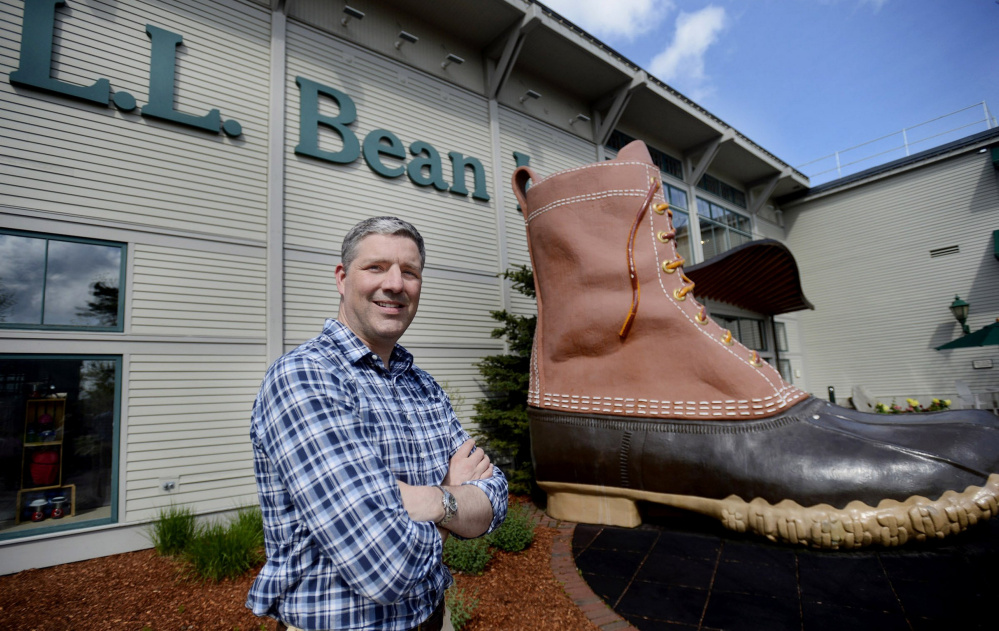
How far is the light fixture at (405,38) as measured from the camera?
6227mm

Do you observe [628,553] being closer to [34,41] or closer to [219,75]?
[219,75]

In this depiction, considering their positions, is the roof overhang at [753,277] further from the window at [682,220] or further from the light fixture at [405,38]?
the light fixture at [405,38]

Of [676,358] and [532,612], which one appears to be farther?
[676,358]

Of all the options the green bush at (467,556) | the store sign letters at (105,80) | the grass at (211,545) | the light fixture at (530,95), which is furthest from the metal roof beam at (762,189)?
the grass at (211,545)

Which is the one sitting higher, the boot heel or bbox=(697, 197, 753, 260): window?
bbox=(697, 197, 753, 260): window

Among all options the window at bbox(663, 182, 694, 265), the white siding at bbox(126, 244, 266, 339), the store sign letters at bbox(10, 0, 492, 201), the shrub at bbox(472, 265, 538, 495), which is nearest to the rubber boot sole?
the shrub at bbox(472, 265, 538, 495)

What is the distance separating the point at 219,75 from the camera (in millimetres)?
4949

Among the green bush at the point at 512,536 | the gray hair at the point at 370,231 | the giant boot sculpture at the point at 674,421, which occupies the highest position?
the gray hair at the point at 370,231

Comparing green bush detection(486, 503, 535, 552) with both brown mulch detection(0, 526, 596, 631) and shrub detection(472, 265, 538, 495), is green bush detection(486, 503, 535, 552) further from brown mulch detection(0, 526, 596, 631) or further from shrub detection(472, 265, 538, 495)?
shrub detection(472, 265, 538, 495)

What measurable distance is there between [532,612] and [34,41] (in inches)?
234

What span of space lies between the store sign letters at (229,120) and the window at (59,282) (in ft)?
4.39

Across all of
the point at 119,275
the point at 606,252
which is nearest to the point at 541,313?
the point at 606,252

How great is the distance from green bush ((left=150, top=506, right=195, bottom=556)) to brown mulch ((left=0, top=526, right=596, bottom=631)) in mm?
194

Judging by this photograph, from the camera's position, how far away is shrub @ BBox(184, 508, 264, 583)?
3.13 m
